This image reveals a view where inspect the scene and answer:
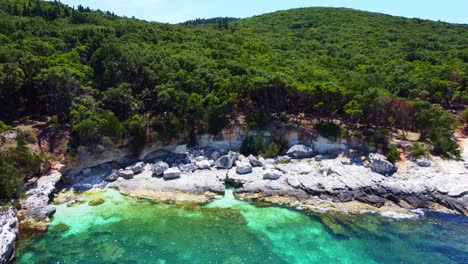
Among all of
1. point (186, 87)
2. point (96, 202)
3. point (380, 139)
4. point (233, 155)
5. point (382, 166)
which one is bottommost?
point (96, 202)

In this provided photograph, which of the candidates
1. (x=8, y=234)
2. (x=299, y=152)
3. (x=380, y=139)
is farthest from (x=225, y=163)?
(x=8, y=234)

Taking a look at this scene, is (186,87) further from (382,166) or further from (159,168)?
(382,166)

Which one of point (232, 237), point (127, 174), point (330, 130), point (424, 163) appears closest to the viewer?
point (232, 237)

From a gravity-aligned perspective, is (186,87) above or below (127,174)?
above

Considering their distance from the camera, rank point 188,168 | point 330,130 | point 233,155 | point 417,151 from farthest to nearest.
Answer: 1. point 330,130
2. point 233,155
3. point 417,151
4. point 188,168

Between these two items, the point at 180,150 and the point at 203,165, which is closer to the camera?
the point at 203,165

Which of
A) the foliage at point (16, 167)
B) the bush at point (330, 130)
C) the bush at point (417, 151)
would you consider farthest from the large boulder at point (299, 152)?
the foliage at point (16, 167)

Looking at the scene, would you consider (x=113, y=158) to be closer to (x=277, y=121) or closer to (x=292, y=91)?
(x=277, y=121)
